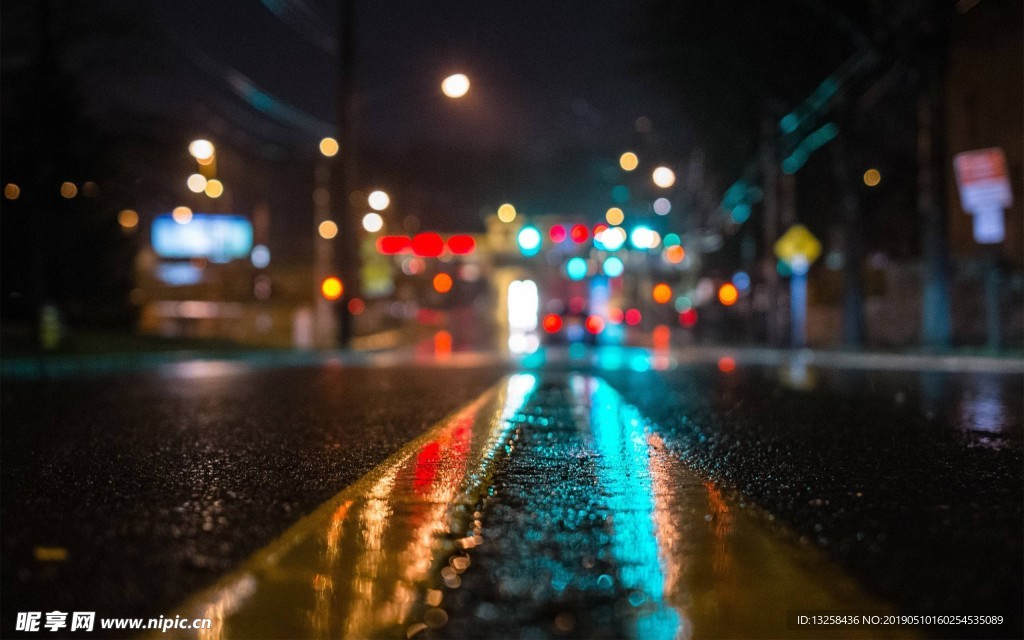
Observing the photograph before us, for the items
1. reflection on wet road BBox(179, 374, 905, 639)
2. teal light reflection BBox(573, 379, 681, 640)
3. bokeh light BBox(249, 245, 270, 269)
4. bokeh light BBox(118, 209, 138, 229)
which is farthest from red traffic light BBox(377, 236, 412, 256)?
reflection on wet road BBox(179, 374, 905, 639)

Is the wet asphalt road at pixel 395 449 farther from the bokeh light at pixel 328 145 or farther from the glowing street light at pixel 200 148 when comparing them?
the bokeh light at pixel 328 145

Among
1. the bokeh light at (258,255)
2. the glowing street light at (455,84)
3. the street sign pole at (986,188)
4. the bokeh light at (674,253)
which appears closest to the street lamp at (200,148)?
the glowing street light at (455,84)

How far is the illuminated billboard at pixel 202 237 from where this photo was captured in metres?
62.4

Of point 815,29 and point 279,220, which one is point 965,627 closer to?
point 815,29

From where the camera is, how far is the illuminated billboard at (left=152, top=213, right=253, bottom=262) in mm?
62375

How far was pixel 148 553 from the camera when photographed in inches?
231

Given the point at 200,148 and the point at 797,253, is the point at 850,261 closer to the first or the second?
the point at 797,253

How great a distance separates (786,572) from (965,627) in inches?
38.6

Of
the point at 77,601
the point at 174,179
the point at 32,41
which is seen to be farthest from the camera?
the point at 174,179

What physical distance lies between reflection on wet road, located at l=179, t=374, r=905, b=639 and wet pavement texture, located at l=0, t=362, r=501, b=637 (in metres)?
0.38

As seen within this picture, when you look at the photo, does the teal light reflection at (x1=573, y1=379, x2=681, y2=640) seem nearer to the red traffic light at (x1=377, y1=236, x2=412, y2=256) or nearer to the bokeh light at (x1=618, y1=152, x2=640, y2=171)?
the bokeh light at (x1=618, y1=152, x2=640, y2=171)

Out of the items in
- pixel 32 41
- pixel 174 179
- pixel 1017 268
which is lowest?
pixel 1017 268

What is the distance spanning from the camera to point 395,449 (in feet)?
32.5

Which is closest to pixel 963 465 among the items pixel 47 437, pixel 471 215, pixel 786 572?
pixel 786 572
